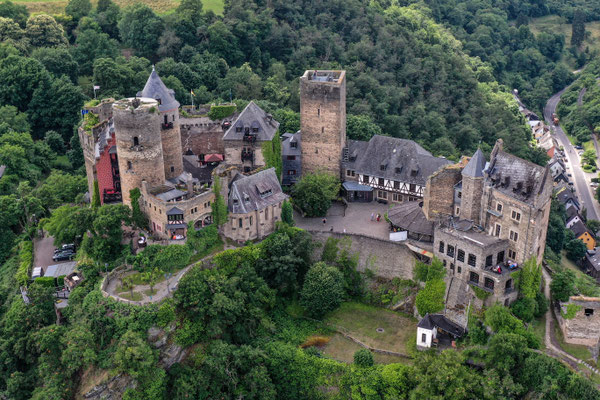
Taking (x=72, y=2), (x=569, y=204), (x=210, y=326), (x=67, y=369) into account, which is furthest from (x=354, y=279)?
(x=72, y=2)

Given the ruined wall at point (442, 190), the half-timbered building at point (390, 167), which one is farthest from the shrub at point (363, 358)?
A: the half-timbered building at point (390, 167)

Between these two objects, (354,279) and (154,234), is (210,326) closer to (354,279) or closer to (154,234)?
(154,234)

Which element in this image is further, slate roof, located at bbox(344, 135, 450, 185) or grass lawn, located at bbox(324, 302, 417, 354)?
slate roof, located at bbox(344, 135, 450, 185)

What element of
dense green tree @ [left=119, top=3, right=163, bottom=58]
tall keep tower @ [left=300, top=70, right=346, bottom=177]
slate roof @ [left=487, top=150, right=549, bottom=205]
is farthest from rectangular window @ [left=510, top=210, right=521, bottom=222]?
dense green tree @ [left=119, top=3, right=163, bottom=58]

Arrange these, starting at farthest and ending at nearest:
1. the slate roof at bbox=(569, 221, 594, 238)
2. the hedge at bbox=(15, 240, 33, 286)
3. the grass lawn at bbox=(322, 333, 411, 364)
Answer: the slate roof at bbox=(569, 221, 594, 238) < the hedge at bbox=(15, 240, 33, 286) < the grass lawn at bbox=(322, 333, 411, 364)

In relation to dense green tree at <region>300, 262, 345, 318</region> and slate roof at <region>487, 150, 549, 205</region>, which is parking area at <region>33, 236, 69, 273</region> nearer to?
dense green tree at <region>300, 262, 345, 318</region>

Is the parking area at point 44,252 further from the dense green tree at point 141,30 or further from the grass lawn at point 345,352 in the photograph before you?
the dense green tree at point 141,30
